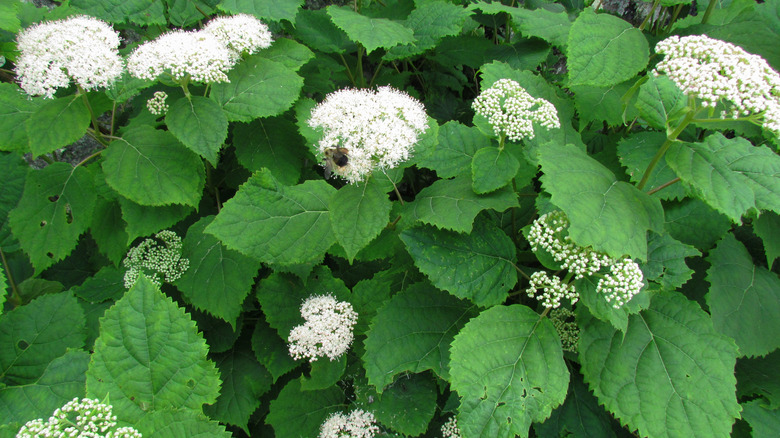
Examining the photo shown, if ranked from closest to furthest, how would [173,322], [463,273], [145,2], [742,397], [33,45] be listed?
1. [173,322]
2. [463,273]
3. [33,45]
4. [742,397]
5. [145,2]

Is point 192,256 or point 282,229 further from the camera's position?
point 192,256

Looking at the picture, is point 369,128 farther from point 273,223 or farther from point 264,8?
point 264,8

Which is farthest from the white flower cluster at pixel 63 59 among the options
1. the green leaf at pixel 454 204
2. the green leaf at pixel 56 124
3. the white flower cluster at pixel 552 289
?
the white flower cluster at pixel 552 289

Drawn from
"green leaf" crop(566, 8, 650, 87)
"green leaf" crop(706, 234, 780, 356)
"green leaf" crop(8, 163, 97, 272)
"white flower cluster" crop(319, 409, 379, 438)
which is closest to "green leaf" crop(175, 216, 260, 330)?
"green leaf" crop(8, 163, 97, 272)

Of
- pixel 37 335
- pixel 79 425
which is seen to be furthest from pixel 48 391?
pixel 79 425

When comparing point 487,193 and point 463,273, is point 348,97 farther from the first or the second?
point 463,273

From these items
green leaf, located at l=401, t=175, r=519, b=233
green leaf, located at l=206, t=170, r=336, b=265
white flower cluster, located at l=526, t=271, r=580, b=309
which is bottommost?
white flower cluster, located at l=526, t=271, r=580, b=309

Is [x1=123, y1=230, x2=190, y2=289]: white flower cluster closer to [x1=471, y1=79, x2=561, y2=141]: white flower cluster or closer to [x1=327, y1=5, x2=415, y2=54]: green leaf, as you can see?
[x1=327, y1=5, x2=415, y2=54]: green leaf

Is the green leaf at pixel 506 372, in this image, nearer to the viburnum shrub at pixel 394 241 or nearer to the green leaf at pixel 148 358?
the viburnum shrub at pixel 394 241

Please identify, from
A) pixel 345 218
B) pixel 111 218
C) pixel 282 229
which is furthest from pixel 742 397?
pixel 111 218
